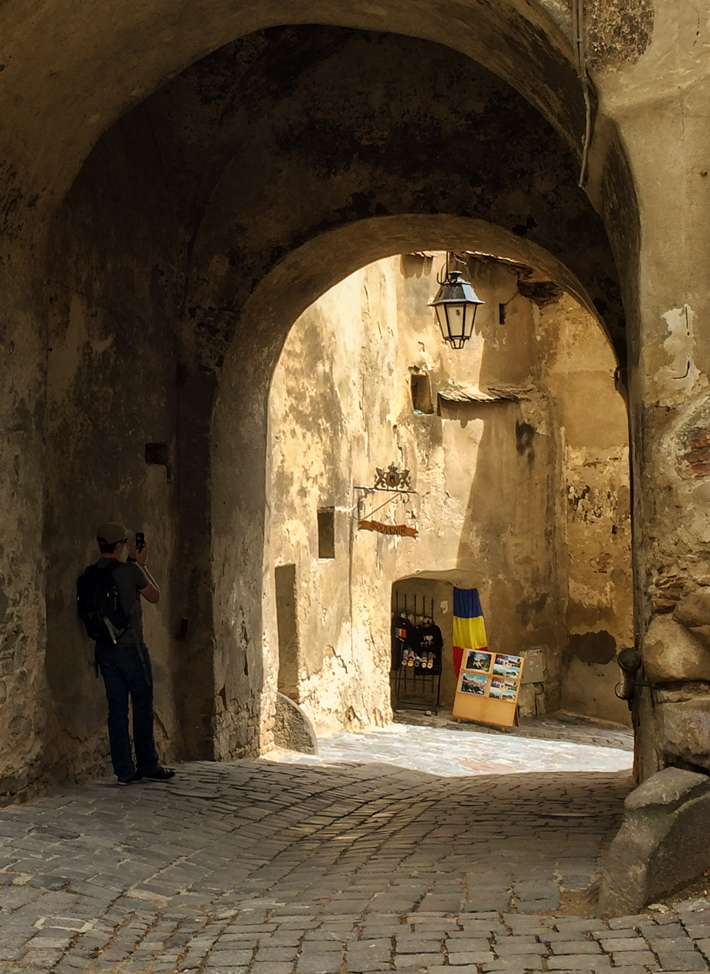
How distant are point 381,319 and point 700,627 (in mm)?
11022

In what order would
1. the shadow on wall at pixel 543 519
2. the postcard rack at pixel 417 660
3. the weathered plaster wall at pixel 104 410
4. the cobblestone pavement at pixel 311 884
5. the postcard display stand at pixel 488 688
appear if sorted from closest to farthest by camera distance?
the cobblestone pavement at pixel 311 884 < the weathered plaster wall at pixel 104 410 < the postcard display stand at pixel 488 688 < the postcard rack at pixel 417 660 < the shadow on wall at pixel 543 519

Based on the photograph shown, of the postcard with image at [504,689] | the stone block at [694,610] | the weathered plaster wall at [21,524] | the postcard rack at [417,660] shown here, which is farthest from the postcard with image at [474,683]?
the stone block at [694,610]

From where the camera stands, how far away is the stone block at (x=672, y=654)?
374cm

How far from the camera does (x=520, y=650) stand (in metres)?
16.4

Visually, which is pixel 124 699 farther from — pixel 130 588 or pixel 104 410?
pixel 104 410

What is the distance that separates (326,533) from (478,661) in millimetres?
3822

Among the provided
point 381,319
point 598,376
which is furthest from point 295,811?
point 598,376

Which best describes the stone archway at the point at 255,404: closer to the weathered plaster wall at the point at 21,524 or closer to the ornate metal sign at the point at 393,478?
the weathered plaster wall at the point at 21,524

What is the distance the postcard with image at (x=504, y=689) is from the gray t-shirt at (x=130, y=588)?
909 centimetres

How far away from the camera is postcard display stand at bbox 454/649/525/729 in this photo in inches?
569

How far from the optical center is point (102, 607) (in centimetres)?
603

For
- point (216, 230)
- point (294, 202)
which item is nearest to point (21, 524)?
point (216, 230)

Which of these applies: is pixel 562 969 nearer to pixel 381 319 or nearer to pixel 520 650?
pixel 381 319

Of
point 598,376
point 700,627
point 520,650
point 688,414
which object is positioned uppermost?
point 598,376
